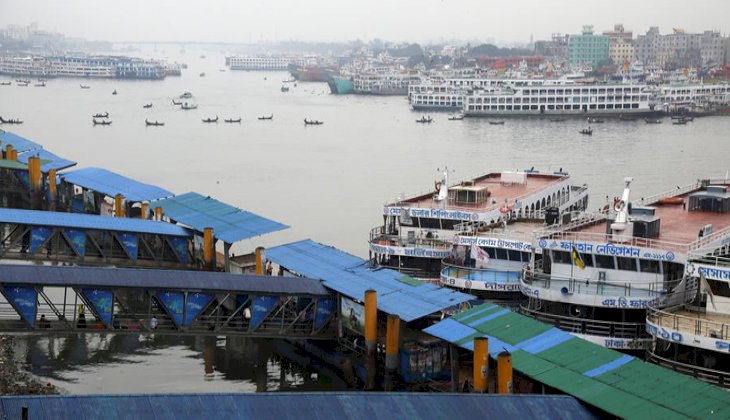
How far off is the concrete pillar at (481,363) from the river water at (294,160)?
12.2ft

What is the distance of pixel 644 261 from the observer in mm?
14992

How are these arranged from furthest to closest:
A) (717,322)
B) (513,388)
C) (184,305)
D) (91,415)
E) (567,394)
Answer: (184,305)
(717,322)
(513,388)
(567,394)
(91,415)

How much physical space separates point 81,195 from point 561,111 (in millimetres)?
47318

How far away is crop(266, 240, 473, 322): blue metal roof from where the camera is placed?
551 inches

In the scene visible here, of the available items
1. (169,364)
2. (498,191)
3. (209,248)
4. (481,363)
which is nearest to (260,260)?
(209,248)

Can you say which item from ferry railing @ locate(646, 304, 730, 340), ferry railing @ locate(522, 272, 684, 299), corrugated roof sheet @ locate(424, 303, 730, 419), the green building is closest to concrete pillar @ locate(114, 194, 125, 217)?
ferry railing @ locate(522, 272, 684, 299)

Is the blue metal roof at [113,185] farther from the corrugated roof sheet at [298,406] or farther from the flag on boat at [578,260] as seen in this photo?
the corrugated roof sheet at [298,406]

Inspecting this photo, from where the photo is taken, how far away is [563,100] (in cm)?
6906

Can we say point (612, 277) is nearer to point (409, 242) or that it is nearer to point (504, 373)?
point (504, 373)

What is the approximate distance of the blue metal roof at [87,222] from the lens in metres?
18.8

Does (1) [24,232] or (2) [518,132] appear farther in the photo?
(2) [518,132]

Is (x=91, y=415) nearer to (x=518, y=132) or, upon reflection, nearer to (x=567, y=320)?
(x=567, y=320)

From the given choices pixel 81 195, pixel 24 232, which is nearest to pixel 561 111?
pixel 81 195

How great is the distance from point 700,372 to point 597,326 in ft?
7.22
